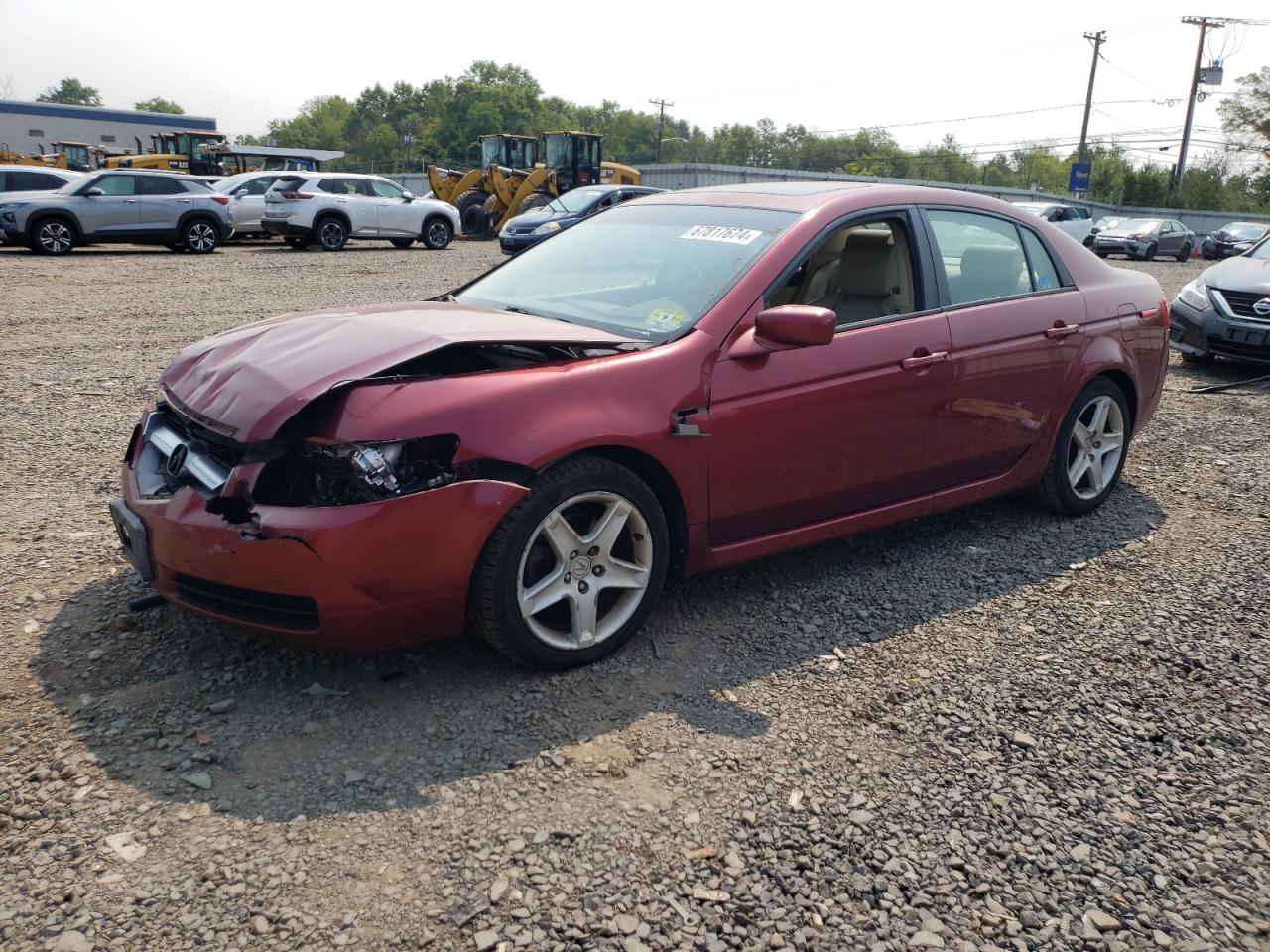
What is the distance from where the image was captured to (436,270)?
57.2 feet

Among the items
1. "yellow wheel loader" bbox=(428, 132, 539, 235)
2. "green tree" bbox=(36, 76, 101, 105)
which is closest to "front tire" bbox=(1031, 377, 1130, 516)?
"yellow wheel loader" bbox=(428, 132, 539, 235)

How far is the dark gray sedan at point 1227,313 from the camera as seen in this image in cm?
895

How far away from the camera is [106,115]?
223 ft

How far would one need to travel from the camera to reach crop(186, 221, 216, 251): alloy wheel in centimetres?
1920

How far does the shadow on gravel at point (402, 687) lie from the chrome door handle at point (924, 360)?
3.04 ft

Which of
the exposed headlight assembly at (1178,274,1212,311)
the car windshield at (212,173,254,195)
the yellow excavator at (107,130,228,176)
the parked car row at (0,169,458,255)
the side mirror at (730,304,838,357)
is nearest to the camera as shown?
the side mirror at (730,304,838,357)

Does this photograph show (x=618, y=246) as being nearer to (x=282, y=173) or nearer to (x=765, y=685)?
(x=765, y=685)

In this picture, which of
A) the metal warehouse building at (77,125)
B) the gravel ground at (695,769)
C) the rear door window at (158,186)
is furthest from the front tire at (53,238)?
the metal warehouse building at (77,125)

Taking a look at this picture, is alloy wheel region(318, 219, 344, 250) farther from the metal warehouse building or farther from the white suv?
the metal warehouse building

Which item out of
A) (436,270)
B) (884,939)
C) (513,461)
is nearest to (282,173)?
(436,270)

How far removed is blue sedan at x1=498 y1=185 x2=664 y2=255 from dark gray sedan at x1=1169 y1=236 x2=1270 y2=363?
41.0 ft

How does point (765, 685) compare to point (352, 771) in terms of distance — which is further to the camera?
point (765, 685)

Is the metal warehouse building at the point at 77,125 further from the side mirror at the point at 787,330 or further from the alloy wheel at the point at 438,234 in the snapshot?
the side mirror at the point at 787,330

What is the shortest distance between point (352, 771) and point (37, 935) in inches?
33.0
